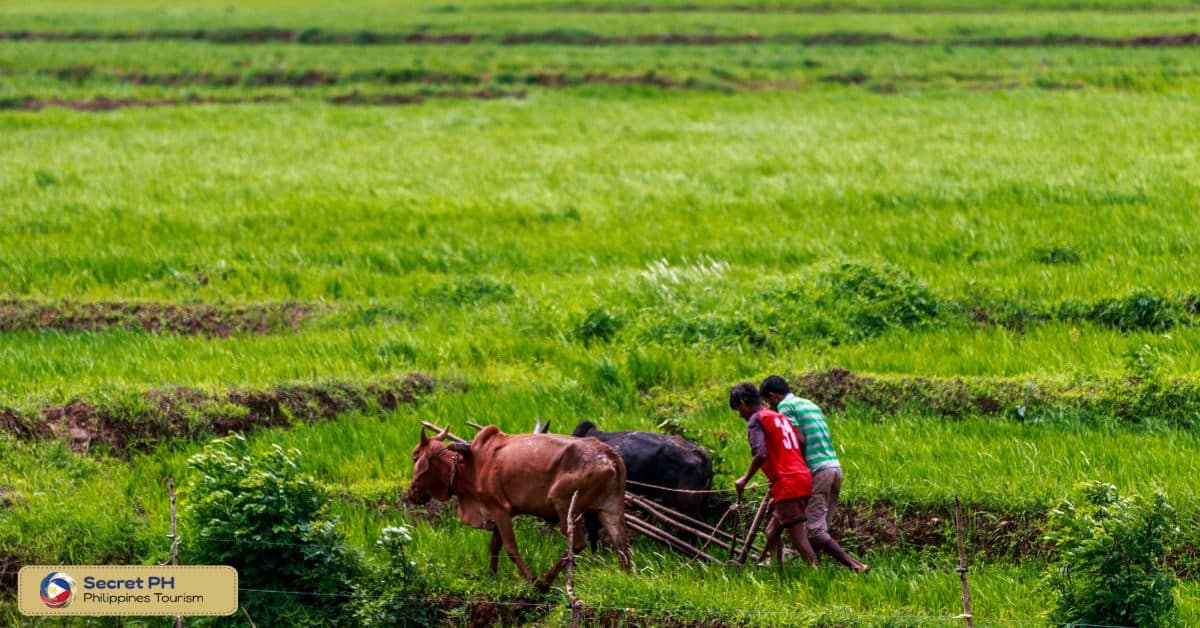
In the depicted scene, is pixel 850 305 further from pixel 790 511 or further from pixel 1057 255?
pixel 790 511

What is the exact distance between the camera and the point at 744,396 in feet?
30.0

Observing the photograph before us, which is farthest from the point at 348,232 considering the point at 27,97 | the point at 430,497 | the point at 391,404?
the point at 27,97

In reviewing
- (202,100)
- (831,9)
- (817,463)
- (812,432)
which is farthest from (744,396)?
(831,9)

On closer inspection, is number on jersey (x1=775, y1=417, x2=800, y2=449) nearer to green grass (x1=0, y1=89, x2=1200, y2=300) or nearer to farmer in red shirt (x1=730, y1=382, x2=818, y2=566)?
farmer in red shirt (x1=730, y1=382, x2=818, y2=566)

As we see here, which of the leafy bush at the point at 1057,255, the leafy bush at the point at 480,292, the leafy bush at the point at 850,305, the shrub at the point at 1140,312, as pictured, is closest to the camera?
the shrub at the point at 1140,312

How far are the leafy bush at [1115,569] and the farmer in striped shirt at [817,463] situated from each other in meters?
1.51

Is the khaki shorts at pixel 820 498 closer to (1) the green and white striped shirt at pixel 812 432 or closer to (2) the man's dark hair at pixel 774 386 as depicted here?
(1) the green and white striped shirt at pixel 812 432

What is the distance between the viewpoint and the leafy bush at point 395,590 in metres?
9.05

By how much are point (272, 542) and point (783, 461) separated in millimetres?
3411

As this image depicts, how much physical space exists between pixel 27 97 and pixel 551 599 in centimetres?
3051

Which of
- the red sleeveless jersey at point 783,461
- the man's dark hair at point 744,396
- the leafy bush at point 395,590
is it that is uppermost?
the man's dark hair at point 744,396

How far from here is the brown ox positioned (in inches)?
350

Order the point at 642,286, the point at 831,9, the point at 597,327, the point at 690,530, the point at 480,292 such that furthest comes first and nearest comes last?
the point at 831,9
the point at 480,292
the point at 642,286
the point at 597,327
the point at 690,530

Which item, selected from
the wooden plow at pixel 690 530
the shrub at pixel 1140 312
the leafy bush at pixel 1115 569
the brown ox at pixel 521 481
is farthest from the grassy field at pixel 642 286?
the leafy bush at pixel 1115 569
